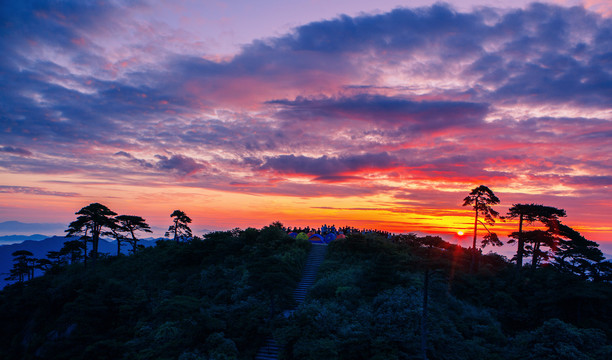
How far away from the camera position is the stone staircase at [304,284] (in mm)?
22031

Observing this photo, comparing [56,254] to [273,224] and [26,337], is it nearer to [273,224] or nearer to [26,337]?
[26,337]

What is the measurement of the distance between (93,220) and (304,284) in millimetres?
32742

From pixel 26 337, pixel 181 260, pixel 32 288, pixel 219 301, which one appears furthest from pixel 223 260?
pixel 32 288

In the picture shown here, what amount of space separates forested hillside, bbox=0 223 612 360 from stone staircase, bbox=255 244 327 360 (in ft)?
2.31

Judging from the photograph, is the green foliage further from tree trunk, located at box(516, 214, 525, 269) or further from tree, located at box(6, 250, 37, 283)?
tree trunk, located at box(516, 214, 525, 269)

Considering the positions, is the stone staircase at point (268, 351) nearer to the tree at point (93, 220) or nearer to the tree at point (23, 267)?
the tree at point (93, 220)

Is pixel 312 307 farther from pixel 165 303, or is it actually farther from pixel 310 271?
pixel 310 271

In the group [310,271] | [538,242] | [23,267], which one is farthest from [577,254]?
[23,267]

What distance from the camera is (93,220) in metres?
44.8

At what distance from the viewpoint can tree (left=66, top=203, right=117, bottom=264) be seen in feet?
145

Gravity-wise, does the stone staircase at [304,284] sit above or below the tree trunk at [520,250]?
below

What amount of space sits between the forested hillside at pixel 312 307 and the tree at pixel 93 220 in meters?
5.93

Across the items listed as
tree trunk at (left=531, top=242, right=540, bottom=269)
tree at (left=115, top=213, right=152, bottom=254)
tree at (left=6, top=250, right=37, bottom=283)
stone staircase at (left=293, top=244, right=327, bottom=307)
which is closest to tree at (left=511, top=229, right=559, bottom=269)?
tree trunk at (left=531, top=242, right=540, bottom=269)

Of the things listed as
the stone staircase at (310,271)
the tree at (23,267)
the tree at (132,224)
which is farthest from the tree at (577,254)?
the tree at (23,267)
